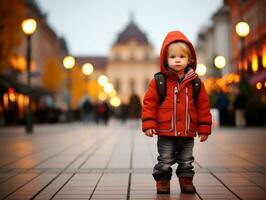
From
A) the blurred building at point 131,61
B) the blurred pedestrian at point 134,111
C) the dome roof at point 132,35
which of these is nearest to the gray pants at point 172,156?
the blurred pedestrian at point 134,111

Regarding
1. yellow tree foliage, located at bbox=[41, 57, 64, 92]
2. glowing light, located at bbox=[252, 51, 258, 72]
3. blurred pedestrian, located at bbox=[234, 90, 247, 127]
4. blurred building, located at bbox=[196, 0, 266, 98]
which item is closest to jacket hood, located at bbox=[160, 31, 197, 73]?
blurred building, located at bbox=[196, 0, 266, 98]

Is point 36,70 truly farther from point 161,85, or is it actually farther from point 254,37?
point 161,85

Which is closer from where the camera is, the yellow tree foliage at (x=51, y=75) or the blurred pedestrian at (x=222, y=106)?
the blurred pedestrian at (x=222, y=106)

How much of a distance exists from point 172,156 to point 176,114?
0.46 m

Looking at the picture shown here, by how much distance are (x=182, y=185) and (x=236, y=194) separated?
56 cm

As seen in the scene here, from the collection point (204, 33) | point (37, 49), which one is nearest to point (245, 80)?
point (37, 49)

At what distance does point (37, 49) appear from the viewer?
2881 inches

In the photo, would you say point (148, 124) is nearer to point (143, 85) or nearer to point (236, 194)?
point (236, 194)

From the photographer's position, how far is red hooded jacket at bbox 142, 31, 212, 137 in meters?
6.30

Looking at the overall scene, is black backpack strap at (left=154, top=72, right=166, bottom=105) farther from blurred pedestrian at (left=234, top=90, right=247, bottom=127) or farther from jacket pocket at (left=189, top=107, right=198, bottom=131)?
blurred pedestrian at (left=234, top=90, right=247, bottom=127)

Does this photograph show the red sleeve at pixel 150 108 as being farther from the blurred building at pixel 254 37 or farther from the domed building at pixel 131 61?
the domed building at pixel 131 61

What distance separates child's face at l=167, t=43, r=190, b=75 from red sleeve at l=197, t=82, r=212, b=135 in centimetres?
36

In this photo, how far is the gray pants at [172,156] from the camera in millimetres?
6410

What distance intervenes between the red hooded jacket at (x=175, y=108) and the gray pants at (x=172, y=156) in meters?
0.13
